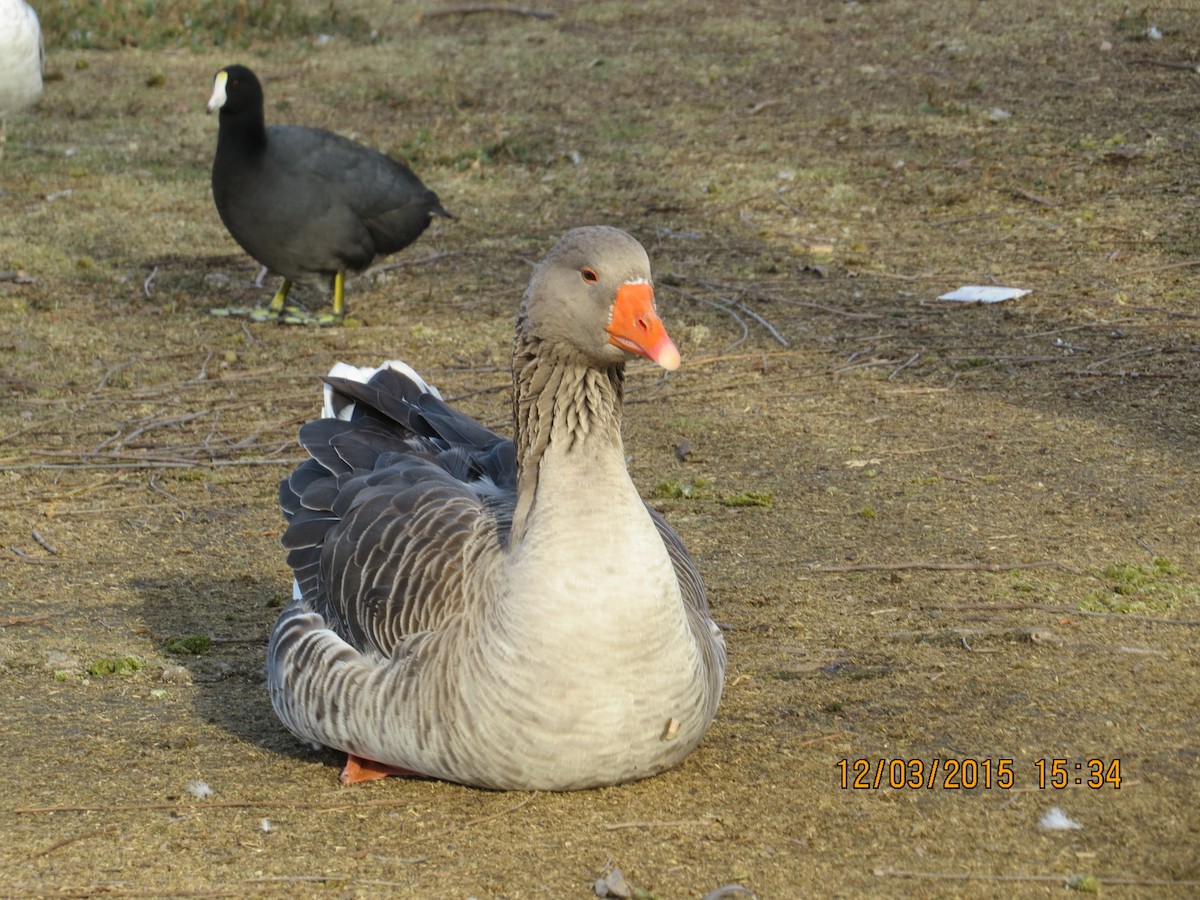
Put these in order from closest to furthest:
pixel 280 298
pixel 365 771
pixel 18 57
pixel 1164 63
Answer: pixel 365 771, pixel 280 298, pixel 18 57, pixel 1164 63

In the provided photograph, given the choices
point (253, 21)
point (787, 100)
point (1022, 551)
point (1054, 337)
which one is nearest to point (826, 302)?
point (1054, 337)

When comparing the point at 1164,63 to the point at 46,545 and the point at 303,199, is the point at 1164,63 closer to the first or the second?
the point at 303,199

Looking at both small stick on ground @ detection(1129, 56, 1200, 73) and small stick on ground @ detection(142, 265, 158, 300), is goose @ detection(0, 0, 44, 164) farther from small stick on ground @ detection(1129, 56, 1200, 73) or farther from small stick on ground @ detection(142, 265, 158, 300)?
small stick on ground @ detection(1129, 56, 1200, 73)

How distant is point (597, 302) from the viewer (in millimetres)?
3771

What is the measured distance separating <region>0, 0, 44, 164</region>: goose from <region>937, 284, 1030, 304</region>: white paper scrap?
24.8ft

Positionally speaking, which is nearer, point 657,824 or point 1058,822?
point 1058,822

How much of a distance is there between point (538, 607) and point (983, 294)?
5671 millimetres

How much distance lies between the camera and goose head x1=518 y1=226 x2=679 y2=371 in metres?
3.73

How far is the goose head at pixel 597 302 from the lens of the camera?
3.73m

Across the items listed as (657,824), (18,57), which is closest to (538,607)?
(657,824)

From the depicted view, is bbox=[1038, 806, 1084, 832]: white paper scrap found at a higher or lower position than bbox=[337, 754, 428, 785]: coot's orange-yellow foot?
higher

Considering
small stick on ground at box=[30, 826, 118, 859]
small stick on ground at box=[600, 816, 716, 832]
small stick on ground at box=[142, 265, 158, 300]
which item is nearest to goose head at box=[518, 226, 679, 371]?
small stick on ground at box=[600, 816, 716, 832]

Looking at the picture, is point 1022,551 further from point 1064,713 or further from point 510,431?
point 510,431

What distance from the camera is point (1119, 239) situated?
9219mm
